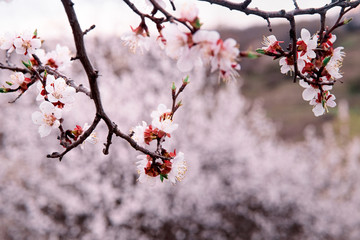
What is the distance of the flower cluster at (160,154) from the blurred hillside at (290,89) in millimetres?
13697

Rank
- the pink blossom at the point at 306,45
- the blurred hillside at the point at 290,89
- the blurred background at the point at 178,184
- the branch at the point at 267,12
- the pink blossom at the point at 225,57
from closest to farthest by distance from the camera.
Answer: the pink blossom at the point at 225,57
the branch at the point at 267,12
the pink blossom at the point at 306,45
the blurred background at the point at 178,184
the blurred hillside at the point at 290,89

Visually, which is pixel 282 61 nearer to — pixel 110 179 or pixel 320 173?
pixel 110 179

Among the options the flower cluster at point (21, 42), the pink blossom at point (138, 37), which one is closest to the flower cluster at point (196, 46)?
the pink blossom at point (138, 37)

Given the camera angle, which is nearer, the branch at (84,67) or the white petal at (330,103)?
the branch at (84,67)

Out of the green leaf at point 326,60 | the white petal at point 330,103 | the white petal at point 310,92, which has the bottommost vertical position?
the green leaf at point 326,60

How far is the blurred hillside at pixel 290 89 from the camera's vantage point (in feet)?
56.9

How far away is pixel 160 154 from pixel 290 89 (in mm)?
22951

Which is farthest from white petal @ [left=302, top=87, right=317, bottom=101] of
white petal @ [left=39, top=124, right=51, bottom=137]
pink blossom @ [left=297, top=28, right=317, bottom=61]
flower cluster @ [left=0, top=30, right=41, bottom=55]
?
flower cluster @ [left=0, top=30, right=41, bottom=55]

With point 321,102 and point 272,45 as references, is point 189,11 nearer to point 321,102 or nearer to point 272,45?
point 272,45

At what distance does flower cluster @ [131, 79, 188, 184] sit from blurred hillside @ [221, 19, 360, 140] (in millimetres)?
13697

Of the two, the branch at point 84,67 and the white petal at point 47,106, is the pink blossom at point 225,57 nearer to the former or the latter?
the branch at point 84,67

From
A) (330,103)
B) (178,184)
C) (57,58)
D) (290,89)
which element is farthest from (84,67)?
(290,89)

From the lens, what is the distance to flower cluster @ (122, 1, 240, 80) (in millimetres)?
793

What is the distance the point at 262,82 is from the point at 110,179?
66.1ft
